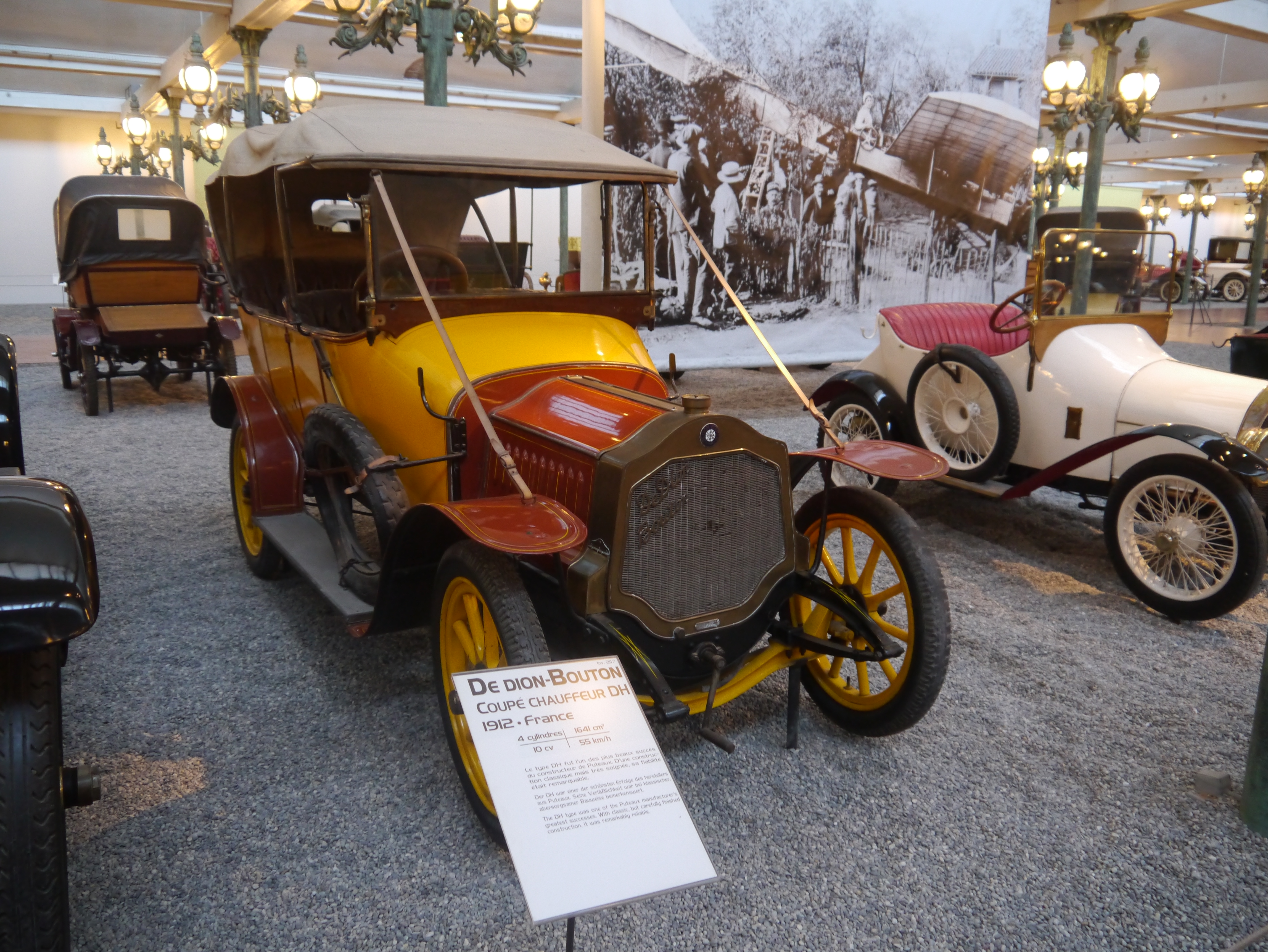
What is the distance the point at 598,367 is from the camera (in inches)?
122

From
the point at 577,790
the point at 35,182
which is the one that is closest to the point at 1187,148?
the point at 577,790

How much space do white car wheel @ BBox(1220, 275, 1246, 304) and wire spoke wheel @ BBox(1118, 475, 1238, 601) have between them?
25.0 metres

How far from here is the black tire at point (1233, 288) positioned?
24562 millimetres

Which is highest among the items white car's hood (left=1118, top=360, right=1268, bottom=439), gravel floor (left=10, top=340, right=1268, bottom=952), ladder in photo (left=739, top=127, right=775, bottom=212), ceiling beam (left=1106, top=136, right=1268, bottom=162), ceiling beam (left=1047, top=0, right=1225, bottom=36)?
ceiling beam (left=1106, top=136, right=1268, bottom=162)

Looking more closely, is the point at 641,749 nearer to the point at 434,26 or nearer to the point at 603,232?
the point at 603,232

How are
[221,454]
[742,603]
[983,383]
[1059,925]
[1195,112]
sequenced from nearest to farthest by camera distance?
1. [1059,925]
2. [742,603]
3. [983,383]
4. [221,454]
5. [1195,112]

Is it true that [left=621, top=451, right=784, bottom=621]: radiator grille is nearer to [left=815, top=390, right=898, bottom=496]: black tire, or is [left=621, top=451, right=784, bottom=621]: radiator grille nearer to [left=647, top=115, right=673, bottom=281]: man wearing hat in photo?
[left=815, top=390, right=898, bottom=496]: black tire

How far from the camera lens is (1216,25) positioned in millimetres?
11961

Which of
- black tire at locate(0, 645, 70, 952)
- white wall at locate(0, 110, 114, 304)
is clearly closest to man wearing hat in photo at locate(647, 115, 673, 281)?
black tire at locate(0, 645, 70, 952)

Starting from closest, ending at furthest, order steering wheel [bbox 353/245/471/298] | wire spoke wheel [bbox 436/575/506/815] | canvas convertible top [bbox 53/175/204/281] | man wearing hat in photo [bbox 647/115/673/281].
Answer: wire spoke wheel [bbox 436/575/506/815]
steering wheel [bbox 353/245/471/298]
man wearing hat in photo [bbox 647/115/673/281]
canvas convertible top [bbox 53/175/204/281]

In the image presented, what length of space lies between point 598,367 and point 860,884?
174 centimetres

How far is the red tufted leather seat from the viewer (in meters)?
5.26

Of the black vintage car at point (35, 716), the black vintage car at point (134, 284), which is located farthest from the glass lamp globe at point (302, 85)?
the black vintage car at point (35, 716)

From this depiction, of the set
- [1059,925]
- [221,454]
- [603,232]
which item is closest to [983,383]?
[603,232]
